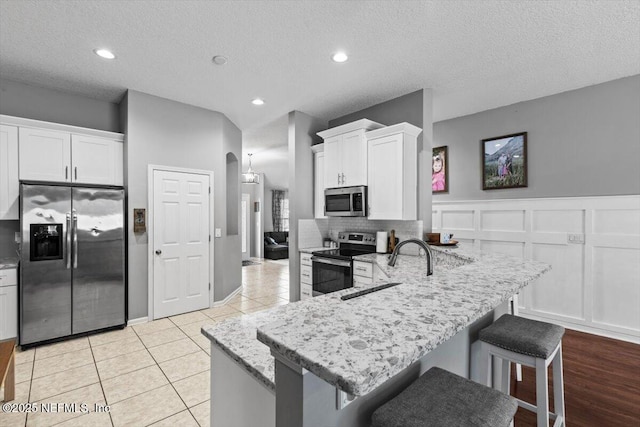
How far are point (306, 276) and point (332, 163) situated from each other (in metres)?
1.62

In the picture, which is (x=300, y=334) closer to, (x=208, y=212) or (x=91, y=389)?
(x=91, y=389)

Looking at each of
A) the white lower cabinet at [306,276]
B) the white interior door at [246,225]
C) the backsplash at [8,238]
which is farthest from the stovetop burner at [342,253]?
the white interior door at [246,225]

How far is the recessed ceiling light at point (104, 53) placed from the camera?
278cm

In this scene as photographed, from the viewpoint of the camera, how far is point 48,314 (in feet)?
10.2

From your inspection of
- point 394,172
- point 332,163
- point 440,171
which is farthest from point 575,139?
point 332,163

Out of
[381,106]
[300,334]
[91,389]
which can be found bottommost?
[91,389]

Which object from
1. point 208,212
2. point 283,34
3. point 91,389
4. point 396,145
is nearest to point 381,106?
point 396,145

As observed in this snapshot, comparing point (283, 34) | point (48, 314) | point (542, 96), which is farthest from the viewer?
point (542, 96)

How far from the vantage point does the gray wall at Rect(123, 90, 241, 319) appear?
12.1 ft

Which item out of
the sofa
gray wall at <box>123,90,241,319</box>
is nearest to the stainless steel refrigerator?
gray wall at <box>123,90,241,319</box>

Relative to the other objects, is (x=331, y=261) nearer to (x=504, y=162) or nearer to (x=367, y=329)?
(x=504, y=162)

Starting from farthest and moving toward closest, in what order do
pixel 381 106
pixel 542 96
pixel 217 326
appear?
1. pixel 381 106
2. pixel 542 96
3. pixel 217 326

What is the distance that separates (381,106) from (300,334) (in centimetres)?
387

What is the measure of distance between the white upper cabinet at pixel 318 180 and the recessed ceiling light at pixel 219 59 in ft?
6.02
